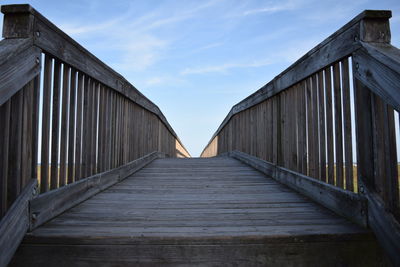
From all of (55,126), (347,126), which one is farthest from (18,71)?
(347,126)

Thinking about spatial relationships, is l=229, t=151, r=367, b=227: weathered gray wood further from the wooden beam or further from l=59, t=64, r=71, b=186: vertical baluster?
the wooden beam

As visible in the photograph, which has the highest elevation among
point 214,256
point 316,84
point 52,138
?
point 316,84

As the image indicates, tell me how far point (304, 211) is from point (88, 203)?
2.09 meters

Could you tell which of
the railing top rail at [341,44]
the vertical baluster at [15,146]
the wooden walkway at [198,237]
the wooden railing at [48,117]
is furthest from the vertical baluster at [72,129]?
the railing top rail at [341,44]

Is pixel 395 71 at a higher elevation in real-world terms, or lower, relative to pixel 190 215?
higher

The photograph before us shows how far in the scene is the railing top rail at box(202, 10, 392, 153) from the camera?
1.94m

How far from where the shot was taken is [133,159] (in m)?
4.88

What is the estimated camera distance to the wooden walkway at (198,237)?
1782 mm

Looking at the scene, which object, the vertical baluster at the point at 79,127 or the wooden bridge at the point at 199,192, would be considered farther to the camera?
the vertical baluster at the point at 79,127

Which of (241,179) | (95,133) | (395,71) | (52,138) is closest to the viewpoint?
(395,71)

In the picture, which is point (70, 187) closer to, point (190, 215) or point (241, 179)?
point (190, 215)

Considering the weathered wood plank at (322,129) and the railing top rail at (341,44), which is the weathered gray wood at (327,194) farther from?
the railing top rail at (341,44)

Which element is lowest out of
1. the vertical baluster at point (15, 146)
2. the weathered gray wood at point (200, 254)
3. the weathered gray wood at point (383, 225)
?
the weathered gray wood at point (200, 254)

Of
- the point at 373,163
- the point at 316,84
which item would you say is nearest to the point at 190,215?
the point at 373,163
